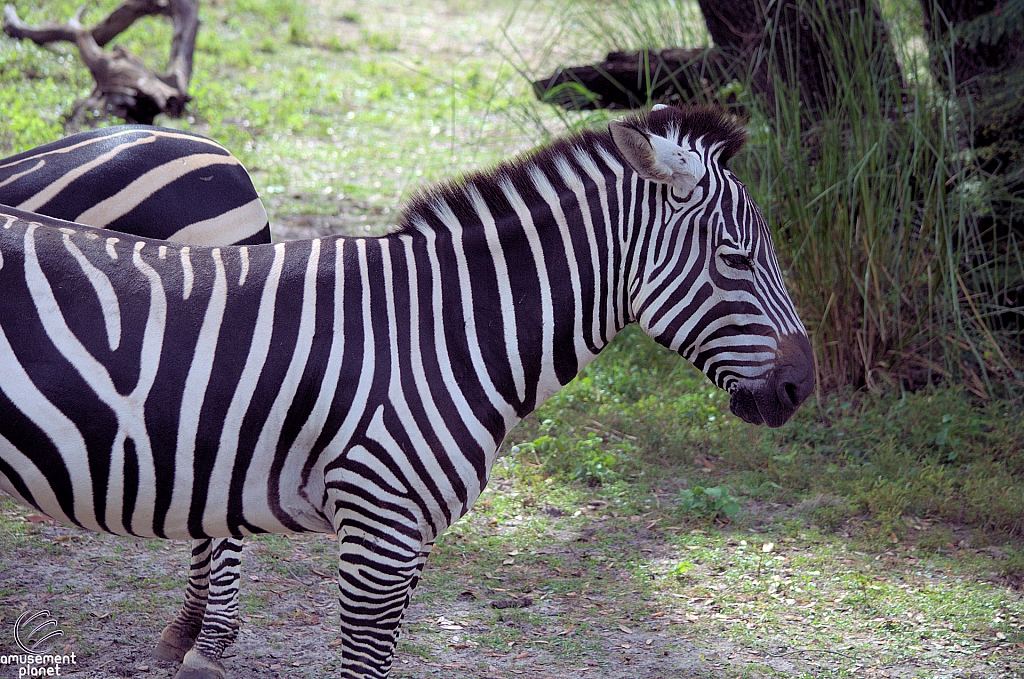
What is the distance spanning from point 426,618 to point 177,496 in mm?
1664

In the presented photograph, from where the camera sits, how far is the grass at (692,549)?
11.7 ft

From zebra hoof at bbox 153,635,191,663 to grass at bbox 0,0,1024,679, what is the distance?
4.5 inches

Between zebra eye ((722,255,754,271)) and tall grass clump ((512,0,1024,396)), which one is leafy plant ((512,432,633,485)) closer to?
tall grass clump ((512,0,1024,396))

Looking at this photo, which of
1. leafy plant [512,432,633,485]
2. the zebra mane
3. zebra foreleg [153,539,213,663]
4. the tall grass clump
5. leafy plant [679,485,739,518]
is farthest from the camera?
the tall grass clump

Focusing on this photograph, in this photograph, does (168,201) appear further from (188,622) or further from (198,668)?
(198,668)

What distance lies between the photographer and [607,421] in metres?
5.35

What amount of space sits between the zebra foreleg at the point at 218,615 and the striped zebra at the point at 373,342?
0.83m

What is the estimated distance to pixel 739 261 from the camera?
2.49 m

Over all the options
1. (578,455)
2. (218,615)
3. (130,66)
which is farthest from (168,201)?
(130,66)

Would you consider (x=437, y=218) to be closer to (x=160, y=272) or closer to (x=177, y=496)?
(x=160, y=272)

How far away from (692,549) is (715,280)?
215 cm

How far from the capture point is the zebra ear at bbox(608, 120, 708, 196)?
94.6 inches

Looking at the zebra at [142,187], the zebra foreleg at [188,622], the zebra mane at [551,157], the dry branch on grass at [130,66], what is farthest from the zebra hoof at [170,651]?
the dry branch on grass at [130,66]

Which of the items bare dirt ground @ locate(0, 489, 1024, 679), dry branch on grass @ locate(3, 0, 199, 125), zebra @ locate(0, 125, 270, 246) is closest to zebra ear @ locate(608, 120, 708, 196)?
zebra @ locate(0, 125, 270, 246)
